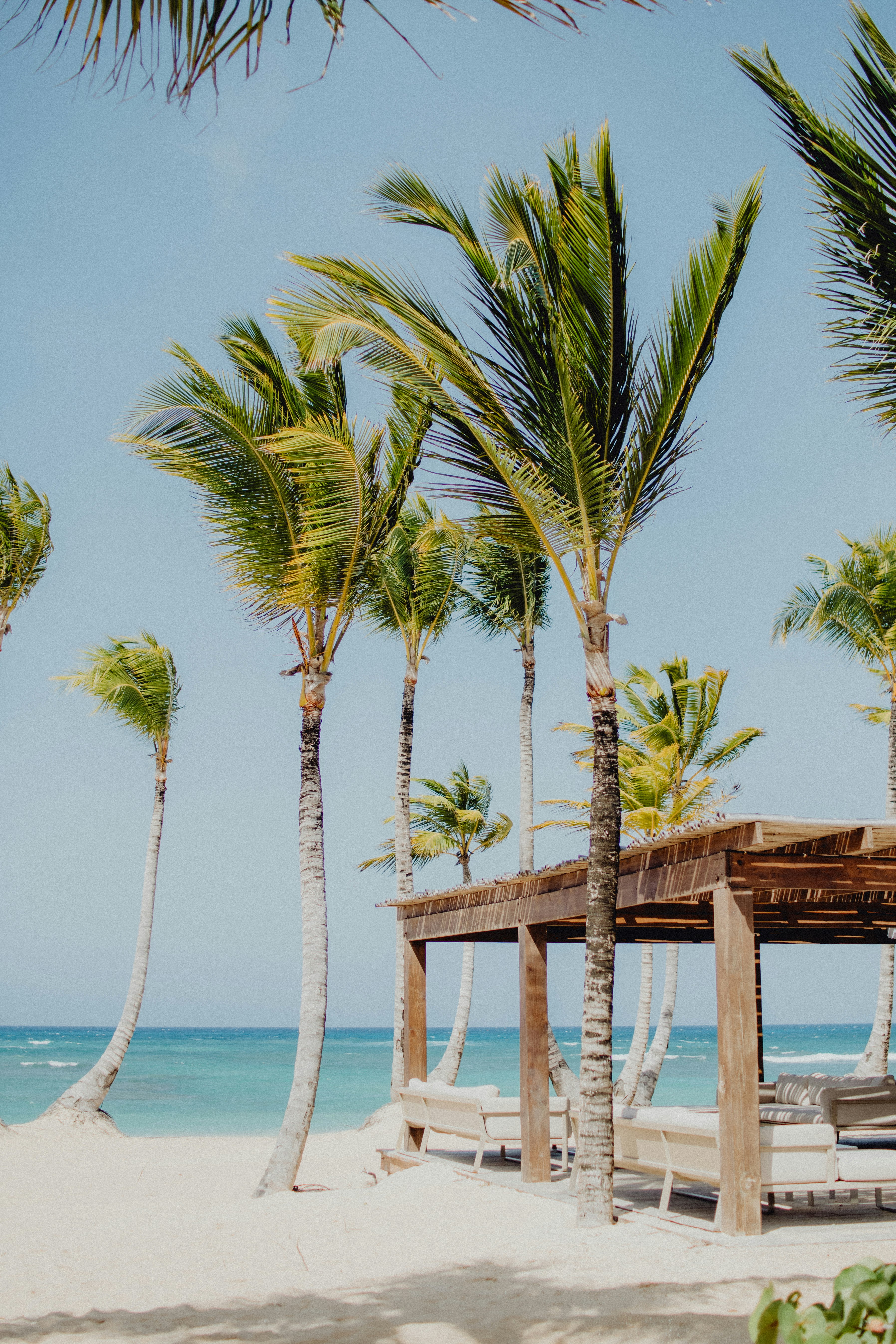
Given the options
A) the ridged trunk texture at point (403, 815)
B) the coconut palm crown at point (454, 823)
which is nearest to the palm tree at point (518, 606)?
the ridged trunk texture at point (403, 815)

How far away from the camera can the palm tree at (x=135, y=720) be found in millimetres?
16969

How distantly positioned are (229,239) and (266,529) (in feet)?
9.78

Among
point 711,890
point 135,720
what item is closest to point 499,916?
point 711,890

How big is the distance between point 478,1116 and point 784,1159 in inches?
131

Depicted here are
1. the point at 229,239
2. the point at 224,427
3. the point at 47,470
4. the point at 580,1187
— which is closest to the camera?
the point at 580,1187

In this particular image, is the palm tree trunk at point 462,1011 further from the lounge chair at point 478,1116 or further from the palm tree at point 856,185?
the palm tree at point 856,185

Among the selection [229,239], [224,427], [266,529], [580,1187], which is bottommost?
[580,1187]

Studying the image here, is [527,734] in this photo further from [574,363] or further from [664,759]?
[574,363]

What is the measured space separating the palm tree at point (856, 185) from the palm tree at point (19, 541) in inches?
476

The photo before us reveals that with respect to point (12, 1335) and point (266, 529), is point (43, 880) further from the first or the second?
point (12, 1335)

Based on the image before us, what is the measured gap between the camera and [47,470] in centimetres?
1464

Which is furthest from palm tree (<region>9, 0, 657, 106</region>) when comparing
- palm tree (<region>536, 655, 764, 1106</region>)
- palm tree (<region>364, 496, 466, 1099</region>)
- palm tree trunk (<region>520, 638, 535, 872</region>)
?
palm tree trunk (<region>520, 638, 535, 872</region>)

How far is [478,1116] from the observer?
9.65 m

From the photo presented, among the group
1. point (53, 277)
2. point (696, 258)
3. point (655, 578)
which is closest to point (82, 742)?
point (53, 277)
